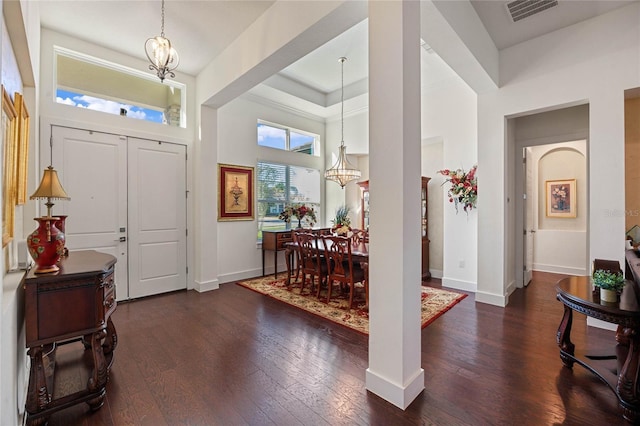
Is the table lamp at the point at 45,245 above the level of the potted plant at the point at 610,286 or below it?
above

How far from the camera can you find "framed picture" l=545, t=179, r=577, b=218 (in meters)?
5.79

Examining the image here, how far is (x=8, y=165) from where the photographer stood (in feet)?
6.03

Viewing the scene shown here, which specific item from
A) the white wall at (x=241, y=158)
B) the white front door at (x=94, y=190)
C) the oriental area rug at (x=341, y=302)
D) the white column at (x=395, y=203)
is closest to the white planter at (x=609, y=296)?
the white column at (x=395, y=203)

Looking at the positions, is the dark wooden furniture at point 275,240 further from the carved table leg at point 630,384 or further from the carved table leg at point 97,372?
the carved table leg at point 630,384

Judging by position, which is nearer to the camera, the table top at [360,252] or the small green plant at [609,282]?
the small green plant at [609,282]

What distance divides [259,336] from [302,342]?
480 mm

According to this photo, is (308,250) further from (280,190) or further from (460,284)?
(460,284)

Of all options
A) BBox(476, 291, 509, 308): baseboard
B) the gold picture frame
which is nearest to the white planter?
BBox(476, 291, 509, 308): baseboard

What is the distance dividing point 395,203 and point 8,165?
252 cm

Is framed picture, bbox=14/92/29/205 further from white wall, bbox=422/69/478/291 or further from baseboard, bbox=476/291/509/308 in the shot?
white wall, bbox=422/69/478/291

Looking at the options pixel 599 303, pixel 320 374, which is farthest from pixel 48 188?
pixel 599 303

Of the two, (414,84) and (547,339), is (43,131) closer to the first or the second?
(414,84)

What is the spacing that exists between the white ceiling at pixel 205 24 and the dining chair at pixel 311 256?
2787 millimetres

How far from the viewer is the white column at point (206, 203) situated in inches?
183
